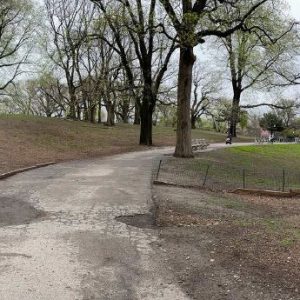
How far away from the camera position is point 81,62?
53.6 m

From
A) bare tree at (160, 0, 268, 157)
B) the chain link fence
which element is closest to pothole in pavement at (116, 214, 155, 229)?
the chain link fence

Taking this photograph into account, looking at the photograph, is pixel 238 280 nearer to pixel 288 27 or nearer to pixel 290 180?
pixel 290 180

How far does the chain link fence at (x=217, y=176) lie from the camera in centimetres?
1630

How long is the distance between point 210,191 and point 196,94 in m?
57.2

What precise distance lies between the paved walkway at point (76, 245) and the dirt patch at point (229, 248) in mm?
360

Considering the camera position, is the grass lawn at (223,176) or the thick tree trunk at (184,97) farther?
the thick tree trunk at (184,97)

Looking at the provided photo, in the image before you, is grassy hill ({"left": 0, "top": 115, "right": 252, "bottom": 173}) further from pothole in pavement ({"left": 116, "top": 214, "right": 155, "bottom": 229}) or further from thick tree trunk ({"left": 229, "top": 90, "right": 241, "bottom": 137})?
thick tree trunk ({"left": 229, "top": 90, "right": 241, "bottom": 137})

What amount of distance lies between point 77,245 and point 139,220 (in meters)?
2.10

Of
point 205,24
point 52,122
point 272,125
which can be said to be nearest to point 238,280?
point 205,24

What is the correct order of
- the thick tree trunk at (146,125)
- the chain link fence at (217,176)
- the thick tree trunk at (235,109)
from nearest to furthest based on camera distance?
the chain link fence at (217,176)
the thick tree trunk at (146,125)
the thick tree trunk at (235,109)

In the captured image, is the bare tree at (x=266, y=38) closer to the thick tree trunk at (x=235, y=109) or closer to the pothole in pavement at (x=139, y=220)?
the thick tree trunk at (x=235, y=109)

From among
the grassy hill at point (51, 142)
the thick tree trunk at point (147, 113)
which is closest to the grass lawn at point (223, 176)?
the grassy hill at point (51, 142)

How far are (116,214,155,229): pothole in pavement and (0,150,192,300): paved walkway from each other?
0.21 m

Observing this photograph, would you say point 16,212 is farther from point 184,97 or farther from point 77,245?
point 184,97
